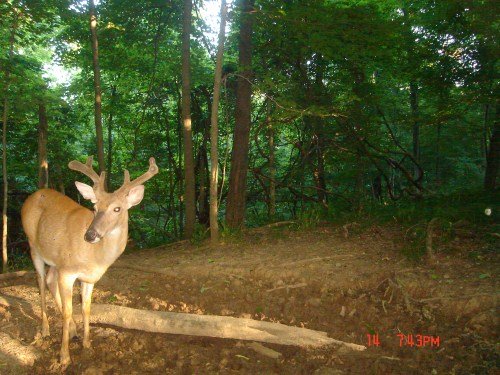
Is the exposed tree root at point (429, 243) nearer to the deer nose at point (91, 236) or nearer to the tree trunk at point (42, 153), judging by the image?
the deer nose at point (91, 236)

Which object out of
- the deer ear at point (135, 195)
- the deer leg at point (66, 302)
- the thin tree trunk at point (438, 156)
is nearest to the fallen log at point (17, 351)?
the deer leg at point (66, 302)

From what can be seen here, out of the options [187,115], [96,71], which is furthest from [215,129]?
[96,71]

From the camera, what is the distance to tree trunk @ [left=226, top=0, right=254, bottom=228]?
26.8 feet

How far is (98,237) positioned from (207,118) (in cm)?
888

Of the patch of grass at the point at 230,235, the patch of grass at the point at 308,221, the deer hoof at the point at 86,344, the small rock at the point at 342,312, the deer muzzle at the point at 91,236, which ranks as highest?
the deer muzzle at the point at 91,236

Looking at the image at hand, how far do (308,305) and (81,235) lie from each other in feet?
9.33

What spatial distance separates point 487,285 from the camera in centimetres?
468

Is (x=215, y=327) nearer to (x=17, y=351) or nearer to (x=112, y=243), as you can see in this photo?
(x=112, y=243)

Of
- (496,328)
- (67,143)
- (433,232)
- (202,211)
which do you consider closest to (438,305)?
(496,328)

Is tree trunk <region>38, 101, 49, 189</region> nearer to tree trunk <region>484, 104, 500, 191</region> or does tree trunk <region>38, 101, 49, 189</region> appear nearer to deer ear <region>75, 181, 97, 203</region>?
deer ear <region>75, 181, 97, 203</region>

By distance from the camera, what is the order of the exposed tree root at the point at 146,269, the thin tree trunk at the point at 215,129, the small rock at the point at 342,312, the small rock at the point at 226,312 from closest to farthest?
the small rock at the point at 342,312, the small rock at the point at 226,312, the exposed tree root at the point at 146,269, the thin tree trunk at the point at 215,129

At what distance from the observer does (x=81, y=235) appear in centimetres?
420

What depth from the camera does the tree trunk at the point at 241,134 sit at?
8180 mm

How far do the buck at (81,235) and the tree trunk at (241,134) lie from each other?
13.8 feet
